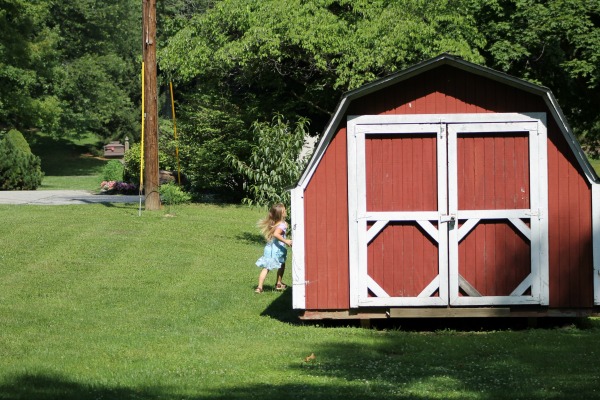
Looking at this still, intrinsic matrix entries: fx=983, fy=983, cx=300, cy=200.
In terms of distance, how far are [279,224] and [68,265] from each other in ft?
15.3

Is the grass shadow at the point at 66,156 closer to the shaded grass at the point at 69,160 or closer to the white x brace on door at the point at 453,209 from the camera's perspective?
the shaded grass at the point at 69,160

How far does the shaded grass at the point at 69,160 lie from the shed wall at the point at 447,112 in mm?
30274

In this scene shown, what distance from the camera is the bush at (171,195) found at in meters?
27.9

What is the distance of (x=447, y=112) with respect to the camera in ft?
37.5

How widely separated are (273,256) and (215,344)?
165 inches

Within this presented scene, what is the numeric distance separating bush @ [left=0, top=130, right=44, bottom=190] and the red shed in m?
23.3

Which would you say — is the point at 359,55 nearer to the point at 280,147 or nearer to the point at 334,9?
the point at 334,9

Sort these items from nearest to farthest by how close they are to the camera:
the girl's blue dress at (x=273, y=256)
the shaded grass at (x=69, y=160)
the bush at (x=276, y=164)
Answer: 1. the girl's blue dress at (x=273, y=256)
2. the bush at (x=276, y=164)
3. the shaded grass at (x=69, y=160)

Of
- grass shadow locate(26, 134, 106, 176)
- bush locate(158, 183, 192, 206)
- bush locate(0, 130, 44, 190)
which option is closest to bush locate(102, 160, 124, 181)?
bush locate(0, 130, 44, 190)

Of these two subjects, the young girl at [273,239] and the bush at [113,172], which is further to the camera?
the bush at [113,172]

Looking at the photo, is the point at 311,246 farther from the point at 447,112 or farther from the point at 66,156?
the point at 66,156

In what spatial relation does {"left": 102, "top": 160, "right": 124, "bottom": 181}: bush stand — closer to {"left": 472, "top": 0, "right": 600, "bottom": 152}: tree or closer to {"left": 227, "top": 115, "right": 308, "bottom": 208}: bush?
{"left": 472, "top": 0, "right": 600, "bottom": 152}: tree

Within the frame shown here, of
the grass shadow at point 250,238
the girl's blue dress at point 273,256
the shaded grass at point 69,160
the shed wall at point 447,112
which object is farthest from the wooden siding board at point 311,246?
the shaded grass at point 69,160

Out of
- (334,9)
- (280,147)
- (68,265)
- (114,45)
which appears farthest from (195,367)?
(114,45)
